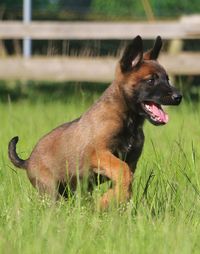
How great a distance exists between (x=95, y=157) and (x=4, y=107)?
6175mm

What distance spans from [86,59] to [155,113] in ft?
22.9

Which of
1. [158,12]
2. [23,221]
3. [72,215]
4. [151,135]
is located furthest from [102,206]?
[158,12]

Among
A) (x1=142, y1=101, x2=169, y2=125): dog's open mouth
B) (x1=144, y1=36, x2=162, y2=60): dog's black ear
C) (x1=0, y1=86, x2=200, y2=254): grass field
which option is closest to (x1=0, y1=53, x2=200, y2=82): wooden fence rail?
(x1=0, y1=86, x2=200, y2=254): grass field

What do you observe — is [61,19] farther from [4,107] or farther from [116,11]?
[4,107]

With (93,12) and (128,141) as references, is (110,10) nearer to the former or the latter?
(93,12)

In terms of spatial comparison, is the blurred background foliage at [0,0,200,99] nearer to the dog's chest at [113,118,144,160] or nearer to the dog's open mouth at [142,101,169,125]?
the dog's open mouth at [142,101,169,125]

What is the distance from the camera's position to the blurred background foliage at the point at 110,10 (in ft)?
54.2

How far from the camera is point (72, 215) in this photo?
14.7 feet

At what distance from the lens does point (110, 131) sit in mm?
5301

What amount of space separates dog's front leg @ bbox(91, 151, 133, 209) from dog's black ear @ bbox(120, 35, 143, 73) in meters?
0.66

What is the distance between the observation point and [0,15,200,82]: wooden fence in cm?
1209

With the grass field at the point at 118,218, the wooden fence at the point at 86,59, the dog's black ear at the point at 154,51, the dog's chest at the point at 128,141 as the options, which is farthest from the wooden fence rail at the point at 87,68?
the dog's chest at the point at 128,141

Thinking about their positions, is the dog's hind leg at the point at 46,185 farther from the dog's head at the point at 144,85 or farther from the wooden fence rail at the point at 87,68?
the wooden fence rail at the point at 87,68

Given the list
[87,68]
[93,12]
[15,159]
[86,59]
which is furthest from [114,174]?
[93,12]
